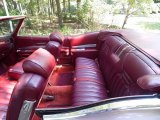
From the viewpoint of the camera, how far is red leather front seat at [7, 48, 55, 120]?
151cm

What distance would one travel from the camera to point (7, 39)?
3.57 metres

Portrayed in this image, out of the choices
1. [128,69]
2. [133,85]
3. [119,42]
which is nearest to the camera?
[133,85]

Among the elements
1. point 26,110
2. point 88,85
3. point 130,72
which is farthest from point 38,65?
point 88,85

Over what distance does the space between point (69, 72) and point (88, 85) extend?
3.40 feet

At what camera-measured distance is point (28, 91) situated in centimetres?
151

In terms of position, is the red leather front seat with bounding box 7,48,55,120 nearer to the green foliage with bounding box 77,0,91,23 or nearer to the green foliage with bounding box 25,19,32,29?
the green foliage with bounding box 77,0,91,23

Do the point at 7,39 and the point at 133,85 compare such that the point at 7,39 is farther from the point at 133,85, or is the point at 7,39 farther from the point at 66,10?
the point at 66,10

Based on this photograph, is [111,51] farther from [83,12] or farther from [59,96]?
[83,12]

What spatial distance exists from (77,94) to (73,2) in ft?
20.3

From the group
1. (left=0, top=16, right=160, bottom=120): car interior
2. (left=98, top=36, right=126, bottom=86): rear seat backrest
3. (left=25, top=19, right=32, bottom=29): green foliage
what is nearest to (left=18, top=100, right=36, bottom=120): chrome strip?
(left=0, top=16, right=160, bottom=120): car interior

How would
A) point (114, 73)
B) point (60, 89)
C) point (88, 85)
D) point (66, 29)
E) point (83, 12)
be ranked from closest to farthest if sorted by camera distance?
point (114, 73) < point (88, 85) < point (60, 89) < point (66, 29) < point (83, 12)

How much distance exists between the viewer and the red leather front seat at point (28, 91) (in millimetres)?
1514

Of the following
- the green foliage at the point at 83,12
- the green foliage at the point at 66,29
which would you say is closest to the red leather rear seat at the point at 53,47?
the green foliage at the point at 66,29

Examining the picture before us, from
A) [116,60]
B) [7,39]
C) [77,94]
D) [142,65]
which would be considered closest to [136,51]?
[116,60]
